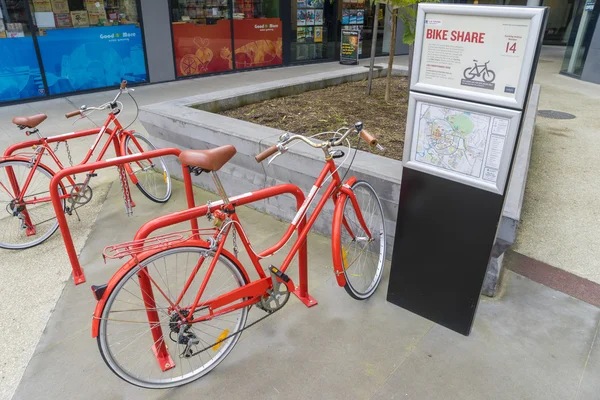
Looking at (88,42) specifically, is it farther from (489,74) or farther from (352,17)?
(489,74)

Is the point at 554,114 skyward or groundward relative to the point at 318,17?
groundward

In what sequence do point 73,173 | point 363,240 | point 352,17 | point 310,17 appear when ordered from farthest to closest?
point 352,17, point 310,17, point 363,240, point 73,173

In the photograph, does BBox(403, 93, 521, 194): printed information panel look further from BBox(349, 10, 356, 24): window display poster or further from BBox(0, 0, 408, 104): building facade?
BBox(349, 10, 356, 24): window display poster

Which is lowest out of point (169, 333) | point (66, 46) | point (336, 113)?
point (169, 333)

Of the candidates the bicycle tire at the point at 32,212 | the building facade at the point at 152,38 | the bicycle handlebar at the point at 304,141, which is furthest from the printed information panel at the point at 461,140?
the building facade at the point at 152,38

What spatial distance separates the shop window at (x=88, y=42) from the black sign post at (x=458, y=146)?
25.3 ft

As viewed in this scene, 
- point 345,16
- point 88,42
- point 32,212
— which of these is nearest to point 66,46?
point 88,42

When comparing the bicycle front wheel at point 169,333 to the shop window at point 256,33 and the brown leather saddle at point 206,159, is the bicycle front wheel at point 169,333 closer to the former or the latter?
the brown leather saddle at point 206,159

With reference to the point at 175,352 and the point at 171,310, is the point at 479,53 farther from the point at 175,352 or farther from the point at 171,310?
the point at 175,352

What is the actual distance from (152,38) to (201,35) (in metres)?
1.15

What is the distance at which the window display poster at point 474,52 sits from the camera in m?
2.13

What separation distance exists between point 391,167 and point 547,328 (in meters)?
1.48

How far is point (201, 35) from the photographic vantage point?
9914mm

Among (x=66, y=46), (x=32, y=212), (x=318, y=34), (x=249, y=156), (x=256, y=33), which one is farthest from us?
(x=318, y=34)
